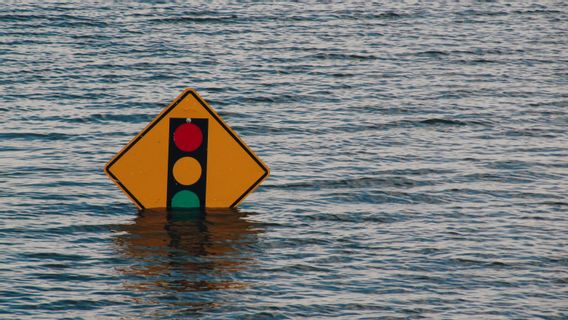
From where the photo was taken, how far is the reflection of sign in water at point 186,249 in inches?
424

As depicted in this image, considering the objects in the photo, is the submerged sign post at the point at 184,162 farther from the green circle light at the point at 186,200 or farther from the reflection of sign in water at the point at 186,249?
the reflection of sign in water at the point at 186,249

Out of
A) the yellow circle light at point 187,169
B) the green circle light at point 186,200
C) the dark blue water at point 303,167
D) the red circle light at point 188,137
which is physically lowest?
the dark blue water at point 303,167

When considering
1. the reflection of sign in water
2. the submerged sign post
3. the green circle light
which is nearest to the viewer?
the reflection of sign in water

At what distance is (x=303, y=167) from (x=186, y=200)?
258 cm

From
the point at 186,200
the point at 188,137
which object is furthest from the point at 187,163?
the point at 186,200

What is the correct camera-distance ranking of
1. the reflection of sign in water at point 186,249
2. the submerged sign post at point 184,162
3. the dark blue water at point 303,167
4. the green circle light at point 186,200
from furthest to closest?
the green circle light at point 186,200 < the submerged sign post at point 184,162 < the reflection of sign in water at point 186,249 < the dark blue water at point 303,167

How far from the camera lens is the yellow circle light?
12.9 metres

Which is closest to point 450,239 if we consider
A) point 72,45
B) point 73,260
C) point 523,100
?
point 73,260

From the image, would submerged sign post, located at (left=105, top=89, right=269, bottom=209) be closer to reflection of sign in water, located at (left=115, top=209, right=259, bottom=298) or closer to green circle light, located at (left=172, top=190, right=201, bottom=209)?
green circle light, located at (left=172, top=190, right=201, bottom=209)

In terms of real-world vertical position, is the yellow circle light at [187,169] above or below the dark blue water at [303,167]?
above

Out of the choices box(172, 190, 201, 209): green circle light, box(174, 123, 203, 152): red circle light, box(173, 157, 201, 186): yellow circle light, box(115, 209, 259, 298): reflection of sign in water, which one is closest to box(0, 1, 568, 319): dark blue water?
box(115, 209, 259, 298): reflection of sign in water

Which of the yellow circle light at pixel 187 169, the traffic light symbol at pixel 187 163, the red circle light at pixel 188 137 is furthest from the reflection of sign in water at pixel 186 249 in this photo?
the red circle light at pixel 188 137

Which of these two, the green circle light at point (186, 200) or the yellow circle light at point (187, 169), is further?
the green circle light at point (186, 200)

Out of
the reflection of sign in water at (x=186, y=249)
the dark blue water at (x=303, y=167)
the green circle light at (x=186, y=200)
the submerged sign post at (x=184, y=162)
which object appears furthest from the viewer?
the green circle light at (x=186, y=200)
